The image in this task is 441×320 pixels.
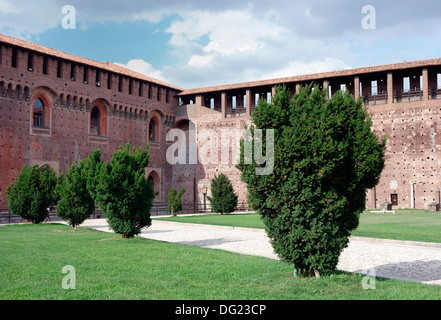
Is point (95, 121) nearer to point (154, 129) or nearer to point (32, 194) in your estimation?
point (154, 129)

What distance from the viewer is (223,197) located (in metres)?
26.1

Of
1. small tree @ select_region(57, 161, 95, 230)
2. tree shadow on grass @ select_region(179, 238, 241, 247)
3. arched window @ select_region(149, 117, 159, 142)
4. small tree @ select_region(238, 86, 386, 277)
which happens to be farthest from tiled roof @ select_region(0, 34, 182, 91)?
small tree @ select_region(238, 86, 386, 277)

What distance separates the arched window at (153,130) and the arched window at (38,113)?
8.88 m

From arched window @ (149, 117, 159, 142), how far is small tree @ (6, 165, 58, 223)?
14.8m

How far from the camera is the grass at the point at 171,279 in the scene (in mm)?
4869

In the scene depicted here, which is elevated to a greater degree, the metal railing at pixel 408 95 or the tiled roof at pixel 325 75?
the tiled roof at pixel 325 75

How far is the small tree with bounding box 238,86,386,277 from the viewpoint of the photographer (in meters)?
5.55

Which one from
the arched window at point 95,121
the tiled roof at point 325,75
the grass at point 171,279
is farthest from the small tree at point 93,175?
the tiled roof at point 325,75

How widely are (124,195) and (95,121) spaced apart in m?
17.9

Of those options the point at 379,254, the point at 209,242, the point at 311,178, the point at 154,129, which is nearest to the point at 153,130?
the point at 154,129

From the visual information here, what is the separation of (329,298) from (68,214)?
11745 millimetres

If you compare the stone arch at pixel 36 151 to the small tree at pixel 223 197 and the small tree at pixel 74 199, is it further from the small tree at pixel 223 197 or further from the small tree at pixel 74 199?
the small tree at pixel 223 197
